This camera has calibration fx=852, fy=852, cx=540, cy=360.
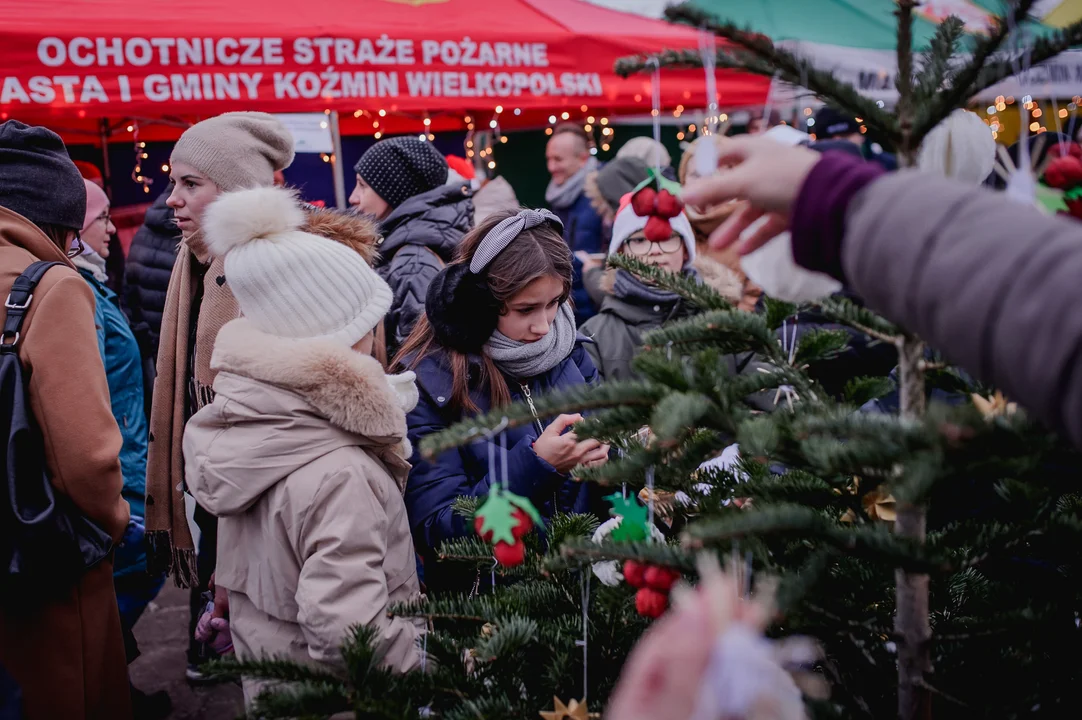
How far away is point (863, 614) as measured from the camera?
1.19m

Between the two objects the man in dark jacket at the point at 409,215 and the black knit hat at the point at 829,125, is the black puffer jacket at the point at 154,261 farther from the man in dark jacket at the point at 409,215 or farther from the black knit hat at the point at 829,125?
the black knit hat at the point at 829,125

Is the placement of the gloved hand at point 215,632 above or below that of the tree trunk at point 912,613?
below

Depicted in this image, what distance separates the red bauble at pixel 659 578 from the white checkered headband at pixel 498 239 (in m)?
1.39

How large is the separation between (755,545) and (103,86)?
4473 mm

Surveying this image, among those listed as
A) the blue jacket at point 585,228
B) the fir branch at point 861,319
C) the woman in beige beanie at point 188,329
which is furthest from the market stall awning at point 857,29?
the fir branch at point 861,319

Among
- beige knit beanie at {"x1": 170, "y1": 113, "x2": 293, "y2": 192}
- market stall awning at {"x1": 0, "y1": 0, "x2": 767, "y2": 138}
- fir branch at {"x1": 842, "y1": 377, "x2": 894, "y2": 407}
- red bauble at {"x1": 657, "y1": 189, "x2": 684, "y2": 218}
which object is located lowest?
fir branch at {"x1": 842, "y1": 377, "x2": 894, "y2": 407}

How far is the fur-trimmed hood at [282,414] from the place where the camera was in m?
1.89

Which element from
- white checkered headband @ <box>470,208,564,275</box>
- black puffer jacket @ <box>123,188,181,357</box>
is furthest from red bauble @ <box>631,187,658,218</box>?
black puffer jacket @ <box>123,188,181,357</box>

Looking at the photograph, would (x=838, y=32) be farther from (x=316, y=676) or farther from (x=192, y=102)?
(x=316, y=676)

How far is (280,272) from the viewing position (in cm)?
200

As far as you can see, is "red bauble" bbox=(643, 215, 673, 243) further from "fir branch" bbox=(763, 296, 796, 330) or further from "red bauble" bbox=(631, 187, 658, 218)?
"fir branch" bbox=(763, 296, 796, 330)

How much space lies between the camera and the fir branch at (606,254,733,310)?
4.23 feet

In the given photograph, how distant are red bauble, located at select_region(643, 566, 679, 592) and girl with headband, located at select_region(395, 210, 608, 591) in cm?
112

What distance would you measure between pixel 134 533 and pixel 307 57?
119 inches
